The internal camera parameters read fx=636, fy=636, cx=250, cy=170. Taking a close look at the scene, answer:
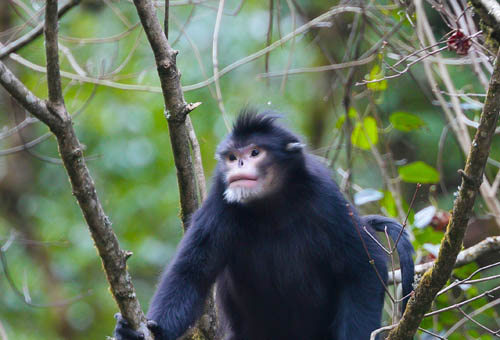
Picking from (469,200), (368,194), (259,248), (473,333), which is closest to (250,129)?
(259,248)

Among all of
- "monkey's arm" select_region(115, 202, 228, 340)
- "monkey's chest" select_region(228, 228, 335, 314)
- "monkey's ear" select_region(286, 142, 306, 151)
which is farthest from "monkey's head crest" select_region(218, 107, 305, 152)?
"monkey's chest" select_region(228, 228, 335, 314)

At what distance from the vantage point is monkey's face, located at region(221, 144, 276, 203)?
4.16 meters

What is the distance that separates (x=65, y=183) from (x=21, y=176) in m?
0.69

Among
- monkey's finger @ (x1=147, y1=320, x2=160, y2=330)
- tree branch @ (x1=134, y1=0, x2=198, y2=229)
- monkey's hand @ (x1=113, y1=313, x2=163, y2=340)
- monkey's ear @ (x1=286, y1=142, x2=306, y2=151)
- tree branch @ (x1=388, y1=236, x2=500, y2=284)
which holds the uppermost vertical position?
tree branch @ (x1=134, y1=0, x2=198, y2=229)

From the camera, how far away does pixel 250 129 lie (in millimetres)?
4496

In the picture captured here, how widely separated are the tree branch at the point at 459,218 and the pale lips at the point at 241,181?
1.42 metres

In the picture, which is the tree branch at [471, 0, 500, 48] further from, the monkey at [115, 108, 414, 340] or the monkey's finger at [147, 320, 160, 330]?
the monkey's finger at [147, 320, 160, 330]

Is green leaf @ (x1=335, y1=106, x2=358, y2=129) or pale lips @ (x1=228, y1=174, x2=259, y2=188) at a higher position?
green leaf @ (x1=335, y1=106, x2=358, y2=129)

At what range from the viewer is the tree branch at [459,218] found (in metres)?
2.54

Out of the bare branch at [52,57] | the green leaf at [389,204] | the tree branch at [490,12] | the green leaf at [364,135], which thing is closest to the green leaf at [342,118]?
the green leaf at [364,135]

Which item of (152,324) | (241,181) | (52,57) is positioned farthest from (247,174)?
(52,57)

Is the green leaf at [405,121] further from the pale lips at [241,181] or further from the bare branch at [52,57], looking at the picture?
the bare branch at [52,57]

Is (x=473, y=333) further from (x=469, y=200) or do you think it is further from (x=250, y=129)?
(x=469, y=200)

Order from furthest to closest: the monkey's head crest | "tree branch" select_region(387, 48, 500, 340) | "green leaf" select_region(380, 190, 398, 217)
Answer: "green leaf" select_region(380, 190, 398, 217) < the monkey's head crest < "tree branch" select_region(387, 48, 500, 340)
